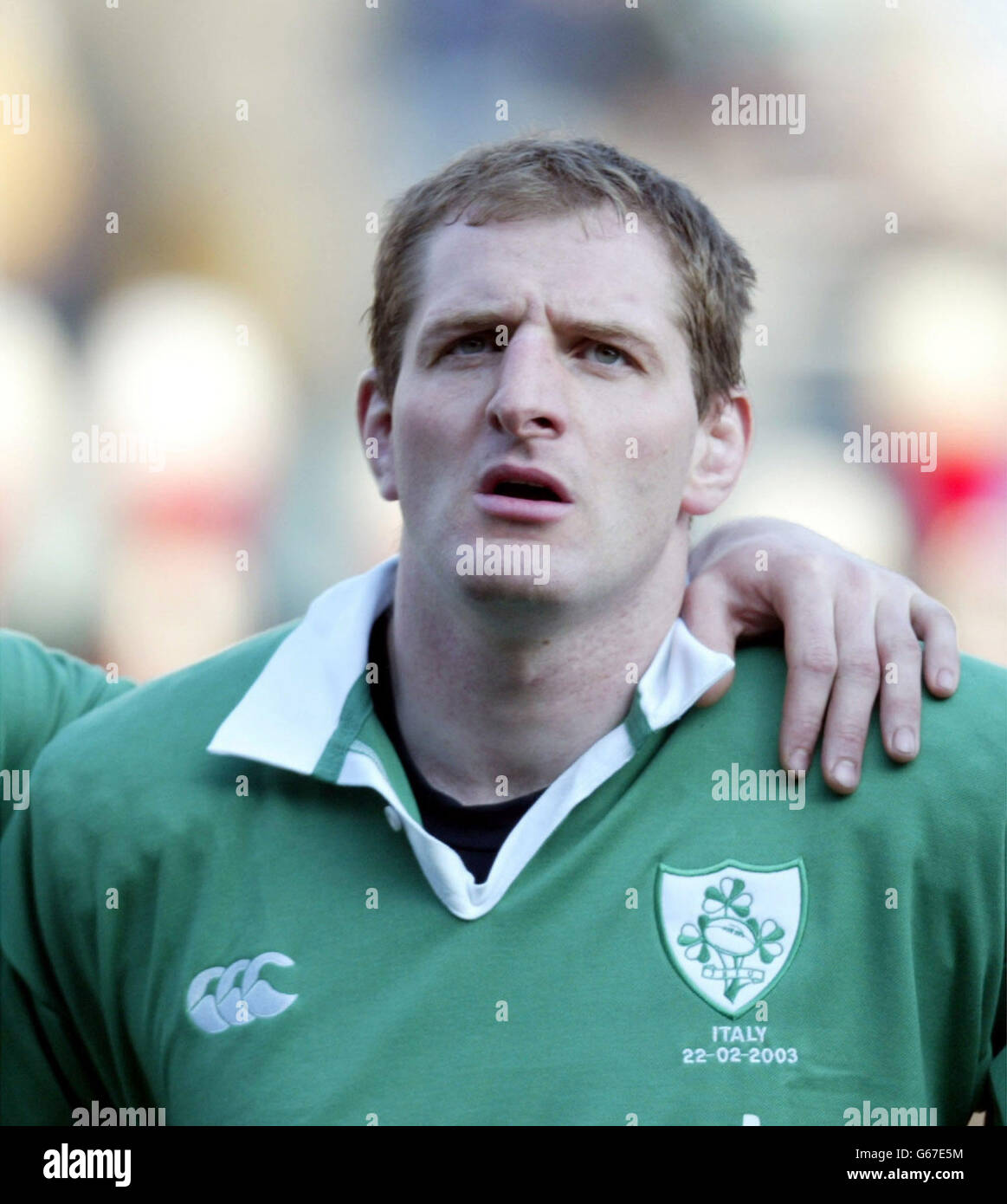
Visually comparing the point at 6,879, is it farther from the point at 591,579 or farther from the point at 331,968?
the point at 591,579

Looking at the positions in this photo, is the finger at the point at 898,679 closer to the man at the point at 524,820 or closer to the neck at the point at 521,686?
the man at the point at 524,820

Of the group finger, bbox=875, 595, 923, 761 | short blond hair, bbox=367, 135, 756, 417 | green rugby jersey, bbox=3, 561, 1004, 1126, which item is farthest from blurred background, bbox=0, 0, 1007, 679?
finger, bbox=875, 595, 923, 761

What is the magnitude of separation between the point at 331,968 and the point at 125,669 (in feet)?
12.5

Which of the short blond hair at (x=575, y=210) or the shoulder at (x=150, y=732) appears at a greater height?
the short blond hair at (x=575, y=210)

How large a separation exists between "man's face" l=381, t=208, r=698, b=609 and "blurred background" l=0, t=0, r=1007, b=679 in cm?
357

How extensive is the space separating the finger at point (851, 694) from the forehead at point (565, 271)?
1.56 feet

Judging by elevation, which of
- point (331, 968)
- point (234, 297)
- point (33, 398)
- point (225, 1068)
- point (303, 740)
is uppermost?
point (234, 297)

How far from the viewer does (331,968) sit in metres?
1.98

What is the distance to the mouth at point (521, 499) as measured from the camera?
2035mm

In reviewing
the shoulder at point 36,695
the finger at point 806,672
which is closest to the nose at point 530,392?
the finger at point 806,672

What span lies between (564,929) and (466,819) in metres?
0.25

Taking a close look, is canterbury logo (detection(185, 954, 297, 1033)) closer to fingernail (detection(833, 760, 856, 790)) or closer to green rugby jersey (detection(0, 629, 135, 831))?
green rugby jersey (detection(0, 629, 135, 831))

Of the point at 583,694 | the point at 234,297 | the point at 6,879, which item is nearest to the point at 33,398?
the point at 234,297

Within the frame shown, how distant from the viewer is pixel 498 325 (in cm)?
214
